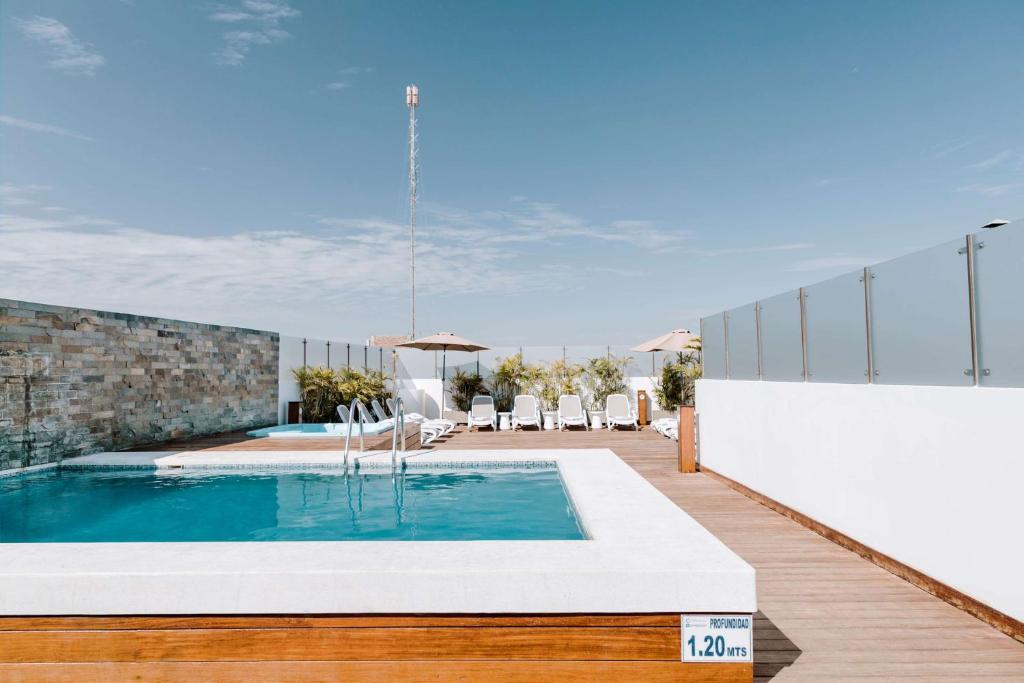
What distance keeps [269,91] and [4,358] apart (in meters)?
9.10

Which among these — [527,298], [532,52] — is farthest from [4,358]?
[527,298]

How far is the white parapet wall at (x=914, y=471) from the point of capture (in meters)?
3.32

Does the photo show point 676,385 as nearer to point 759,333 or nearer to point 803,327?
point 759,333

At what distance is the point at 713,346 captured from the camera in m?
8.45

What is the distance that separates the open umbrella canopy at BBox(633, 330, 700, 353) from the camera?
13.8 m

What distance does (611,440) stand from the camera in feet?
37.8

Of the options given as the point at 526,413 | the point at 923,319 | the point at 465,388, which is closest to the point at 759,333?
the point at 923,319

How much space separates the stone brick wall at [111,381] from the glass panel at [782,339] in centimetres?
891

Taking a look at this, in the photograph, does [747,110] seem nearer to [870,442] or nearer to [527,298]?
[527,298]

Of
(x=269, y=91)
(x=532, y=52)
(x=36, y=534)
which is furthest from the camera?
(x=532, y=52)

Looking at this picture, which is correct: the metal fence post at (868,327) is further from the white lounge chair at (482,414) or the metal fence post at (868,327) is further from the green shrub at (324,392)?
the green shrub at (324,392)

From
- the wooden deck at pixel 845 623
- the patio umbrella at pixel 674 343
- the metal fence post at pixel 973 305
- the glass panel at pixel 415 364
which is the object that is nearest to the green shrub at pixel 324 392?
the glass panel at pixel 415 364

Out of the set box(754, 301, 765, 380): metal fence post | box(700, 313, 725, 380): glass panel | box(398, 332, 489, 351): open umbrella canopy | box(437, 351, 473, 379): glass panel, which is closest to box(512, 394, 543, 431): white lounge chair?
box(398, 332, 489, 351): open umbrella canopy

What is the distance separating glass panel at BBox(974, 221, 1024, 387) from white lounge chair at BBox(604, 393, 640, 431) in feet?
32.9
